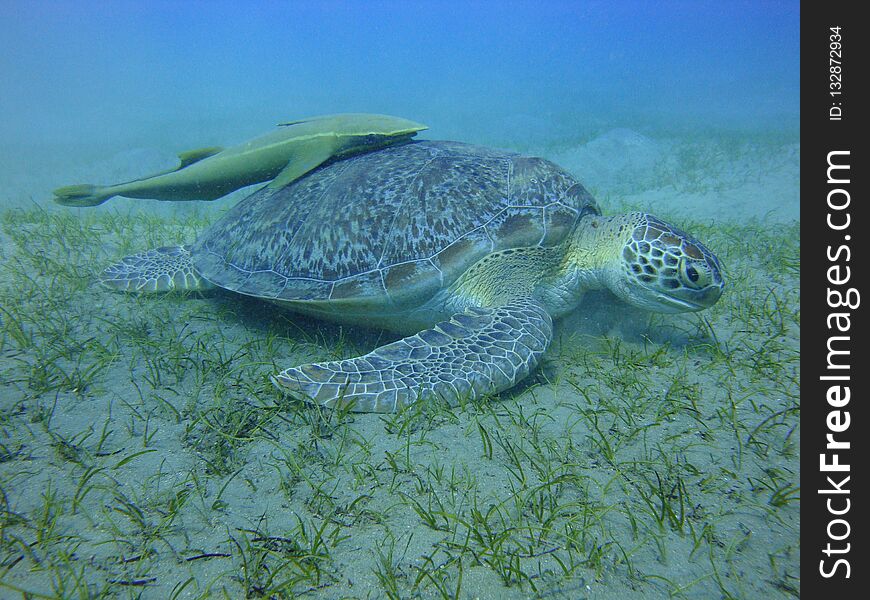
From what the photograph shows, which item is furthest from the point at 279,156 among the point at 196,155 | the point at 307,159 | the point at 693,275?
the point at 693,275

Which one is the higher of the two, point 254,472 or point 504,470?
point 254,472

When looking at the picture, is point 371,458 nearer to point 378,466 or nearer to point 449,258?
point 378,466

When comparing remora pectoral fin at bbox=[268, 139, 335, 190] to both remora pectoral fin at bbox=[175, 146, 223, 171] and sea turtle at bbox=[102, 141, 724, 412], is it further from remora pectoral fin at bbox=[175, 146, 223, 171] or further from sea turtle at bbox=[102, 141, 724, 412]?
remora pectoral fin at bbox=[175, 146, 223, 171]

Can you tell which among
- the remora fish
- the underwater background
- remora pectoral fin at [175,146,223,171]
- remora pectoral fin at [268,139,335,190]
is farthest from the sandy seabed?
remora pectoral fin at [175,146,223,171]

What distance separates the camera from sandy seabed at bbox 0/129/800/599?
4.24ft

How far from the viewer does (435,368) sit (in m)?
2.30

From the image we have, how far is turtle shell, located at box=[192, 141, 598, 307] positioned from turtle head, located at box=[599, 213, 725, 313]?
1.59 ft

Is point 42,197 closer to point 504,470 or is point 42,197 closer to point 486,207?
point 486,207

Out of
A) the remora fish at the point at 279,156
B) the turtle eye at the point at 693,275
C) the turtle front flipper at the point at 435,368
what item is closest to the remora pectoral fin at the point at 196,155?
the remora fish at the point at 279,156

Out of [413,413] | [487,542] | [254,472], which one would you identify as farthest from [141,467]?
[487,542]

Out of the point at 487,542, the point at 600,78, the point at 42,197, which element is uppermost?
the point at 600,78
